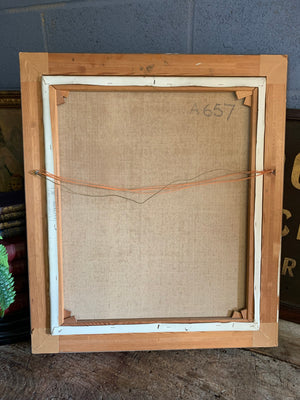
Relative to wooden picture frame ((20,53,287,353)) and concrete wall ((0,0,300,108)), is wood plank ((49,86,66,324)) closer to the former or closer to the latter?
wooden picture frame ((20,53,287,353))

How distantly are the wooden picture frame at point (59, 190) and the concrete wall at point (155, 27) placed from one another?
0.18m

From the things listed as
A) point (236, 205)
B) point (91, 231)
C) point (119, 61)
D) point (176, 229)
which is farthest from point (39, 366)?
point (119, 61)

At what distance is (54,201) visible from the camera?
0.70 meters

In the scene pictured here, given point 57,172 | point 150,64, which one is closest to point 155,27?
point 150,64

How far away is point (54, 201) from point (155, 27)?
0.53 metres

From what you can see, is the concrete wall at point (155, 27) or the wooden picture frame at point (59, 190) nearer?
the wooden picture frame at point (59, 190)

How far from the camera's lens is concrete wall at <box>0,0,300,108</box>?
0.82 m

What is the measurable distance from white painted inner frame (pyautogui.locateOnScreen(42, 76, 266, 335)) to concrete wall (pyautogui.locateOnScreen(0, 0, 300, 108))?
213 millimetres

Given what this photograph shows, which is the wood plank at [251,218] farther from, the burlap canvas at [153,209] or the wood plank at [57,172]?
the wood plank at [57,172]

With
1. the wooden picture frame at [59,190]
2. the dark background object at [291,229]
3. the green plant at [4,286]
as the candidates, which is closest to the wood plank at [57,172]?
the wooden picture frame at [59,190]

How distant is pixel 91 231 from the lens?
0.72m

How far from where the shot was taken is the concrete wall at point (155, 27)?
82 centimetres

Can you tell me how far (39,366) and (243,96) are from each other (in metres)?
0.70

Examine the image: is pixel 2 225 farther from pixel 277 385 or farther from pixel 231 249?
pixel 277 385
